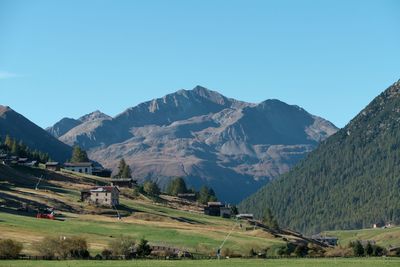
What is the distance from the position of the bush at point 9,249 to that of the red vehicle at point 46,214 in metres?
61.2

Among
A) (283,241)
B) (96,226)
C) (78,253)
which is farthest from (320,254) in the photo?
(78,253)

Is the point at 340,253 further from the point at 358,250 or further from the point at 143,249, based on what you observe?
the point at 143,249

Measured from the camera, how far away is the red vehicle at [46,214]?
7308 inches

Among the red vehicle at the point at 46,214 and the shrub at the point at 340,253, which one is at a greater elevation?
the red vehicle at the point at 46,214

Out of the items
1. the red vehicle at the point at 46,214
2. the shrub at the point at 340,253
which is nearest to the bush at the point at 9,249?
the red vehicle at the point at 46,214

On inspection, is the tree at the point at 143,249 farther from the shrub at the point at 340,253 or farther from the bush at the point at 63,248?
the shrub at the point at 340,253

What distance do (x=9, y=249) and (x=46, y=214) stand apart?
67.5 meters

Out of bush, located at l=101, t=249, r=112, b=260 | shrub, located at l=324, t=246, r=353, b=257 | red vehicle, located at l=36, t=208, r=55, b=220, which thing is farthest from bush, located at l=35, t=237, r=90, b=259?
red vehicle, located at l=36, t=208, r=55, b=220

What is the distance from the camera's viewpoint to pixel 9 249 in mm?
122438

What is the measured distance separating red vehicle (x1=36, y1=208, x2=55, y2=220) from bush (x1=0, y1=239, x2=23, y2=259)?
6118 centimetres

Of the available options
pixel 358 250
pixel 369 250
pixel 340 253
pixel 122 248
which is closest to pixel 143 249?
pixel 122 248

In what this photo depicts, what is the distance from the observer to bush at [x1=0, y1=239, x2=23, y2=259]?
400 feet

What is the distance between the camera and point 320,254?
171000 millimetres

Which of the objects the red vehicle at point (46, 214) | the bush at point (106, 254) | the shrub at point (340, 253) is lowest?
the bush at point (106, 254)
